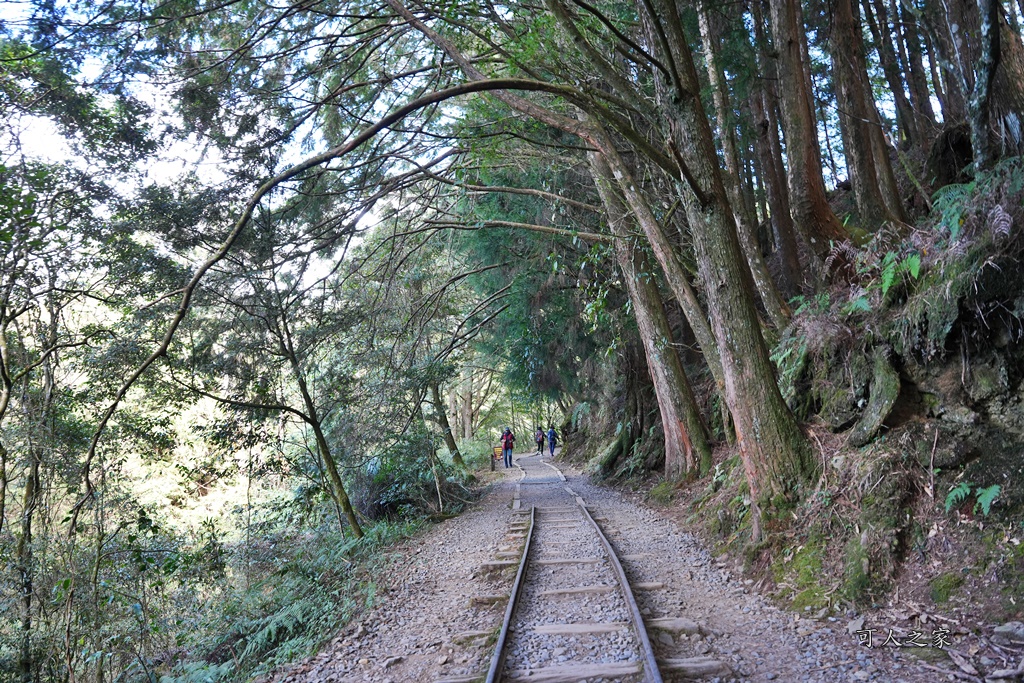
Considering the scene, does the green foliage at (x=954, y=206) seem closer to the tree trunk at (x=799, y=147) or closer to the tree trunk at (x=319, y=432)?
the tree trunk at (x=799, y=147)

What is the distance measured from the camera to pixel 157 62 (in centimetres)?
768

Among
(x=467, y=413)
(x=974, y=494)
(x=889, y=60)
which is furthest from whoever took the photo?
(x=467, y=413)

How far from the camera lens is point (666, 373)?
1273 cm

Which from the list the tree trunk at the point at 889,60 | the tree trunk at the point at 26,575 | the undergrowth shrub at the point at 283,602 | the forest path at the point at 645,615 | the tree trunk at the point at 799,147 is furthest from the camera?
the tree trunk at the point at 889,60

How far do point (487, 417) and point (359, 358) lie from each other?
35502 mm

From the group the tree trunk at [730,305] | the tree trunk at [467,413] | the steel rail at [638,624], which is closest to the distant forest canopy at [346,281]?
the tree trunk at [730,305]

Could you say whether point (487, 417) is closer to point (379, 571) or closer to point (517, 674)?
point (379, 571)

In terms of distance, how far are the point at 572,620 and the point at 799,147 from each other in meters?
7.78

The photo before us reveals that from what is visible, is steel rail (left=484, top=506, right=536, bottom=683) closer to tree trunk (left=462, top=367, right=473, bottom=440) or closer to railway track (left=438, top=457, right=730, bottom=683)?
railway track (left=438, top=457, right=730, bottom=683)

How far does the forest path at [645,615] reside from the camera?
4230 millimetres

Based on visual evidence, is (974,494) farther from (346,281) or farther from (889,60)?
(889,60)

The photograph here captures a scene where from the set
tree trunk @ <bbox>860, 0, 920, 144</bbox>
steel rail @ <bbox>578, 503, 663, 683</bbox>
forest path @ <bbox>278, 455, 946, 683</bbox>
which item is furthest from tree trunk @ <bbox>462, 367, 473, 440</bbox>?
steel rail @ <bbox>578, 503, 663, 683</bbox>

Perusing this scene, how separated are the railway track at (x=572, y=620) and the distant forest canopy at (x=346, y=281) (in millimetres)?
2075

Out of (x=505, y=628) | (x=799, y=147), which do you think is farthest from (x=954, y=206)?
(x=505, y=628)
